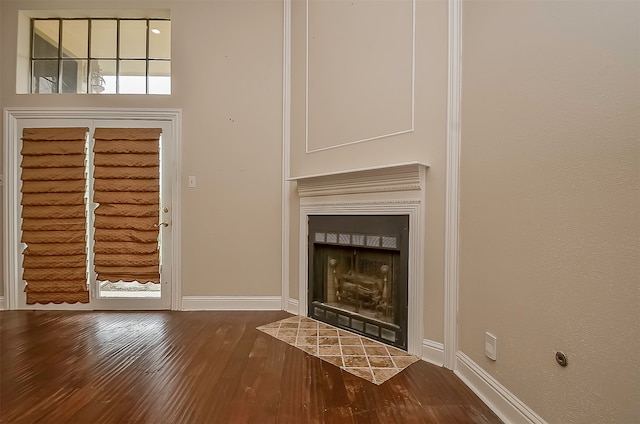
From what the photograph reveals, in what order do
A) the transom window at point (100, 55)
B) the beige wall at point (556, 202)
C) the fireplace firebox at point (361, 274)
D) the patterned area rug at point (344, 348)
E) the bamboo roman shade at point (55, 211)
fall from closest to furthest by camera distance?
the beige wall at point (556, 202)
the patterned area rug at point (344, 348)
the fireplace firebox at point (361, 274)
the bamboo roman shade at point (55, 211)
the transom window at point (100, 55)

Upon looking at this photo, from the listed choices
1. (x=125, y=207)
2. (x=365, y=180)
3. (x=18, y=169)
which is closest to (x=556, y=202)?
(x=365, y=180)

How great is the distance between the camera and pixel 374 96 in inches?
80.0

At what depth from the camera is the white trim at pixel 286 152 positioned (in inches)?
103

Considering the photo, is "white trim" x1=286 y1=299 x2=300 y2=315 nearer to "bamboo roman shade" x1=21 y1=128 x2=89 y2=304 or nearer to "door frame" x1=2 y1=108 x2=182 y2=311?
"door frame" x1=2 y1=108 x2=182 y2=311

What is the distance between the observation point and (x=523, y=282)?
4.01 feet

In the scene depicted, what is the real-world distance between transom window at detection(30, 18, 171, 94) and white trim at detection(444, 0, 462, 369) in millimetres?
2572

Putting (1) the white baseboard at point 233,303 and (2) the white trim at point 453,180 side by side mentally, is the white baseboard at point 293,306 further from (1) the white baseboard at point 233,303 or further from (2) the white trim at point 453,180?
(2) the white trim at point 453,180

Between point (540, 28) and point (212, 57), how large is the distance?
255cm

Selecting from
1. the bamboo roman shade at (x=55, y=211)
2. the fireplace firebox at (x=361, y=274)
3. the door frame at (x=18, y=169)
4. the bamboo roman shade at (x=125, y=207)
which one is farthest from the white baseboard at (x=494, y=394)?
the bamboo roman shade at (x=55, y=211)

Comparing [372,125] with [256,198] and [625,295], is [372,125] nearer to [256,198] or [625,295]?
[256,198]

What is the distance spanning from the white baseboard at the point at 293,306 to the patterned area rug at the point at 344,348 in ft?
0.51

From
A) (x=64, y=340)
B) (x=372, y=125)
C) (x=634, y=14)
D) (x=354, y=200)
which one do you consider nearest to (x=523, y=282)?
(x=634, y=14)

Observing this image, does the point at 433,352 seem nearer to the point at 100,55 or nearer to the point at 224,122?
the point at 224,122

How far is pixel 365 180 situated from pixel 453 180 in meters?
0.60
